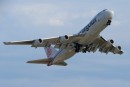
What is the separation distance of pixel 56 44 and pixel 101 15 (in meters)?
10.00

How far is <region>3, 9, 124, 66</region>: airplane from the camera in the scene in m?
129

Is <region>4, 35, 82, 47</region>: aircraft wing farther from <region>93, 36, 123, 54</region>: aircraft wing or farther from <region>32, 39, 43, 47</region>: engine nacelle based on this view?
<region>93, 36, 123, 54</region>: aircraft wing

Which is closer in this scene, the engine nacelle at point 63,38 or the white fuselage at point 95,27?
the white fuselage at point 95,27

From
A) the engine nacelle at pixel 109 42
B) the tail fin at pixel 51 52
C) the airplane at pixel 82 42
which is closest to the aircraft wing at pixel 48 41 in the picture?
the airplane at pixel 82 42

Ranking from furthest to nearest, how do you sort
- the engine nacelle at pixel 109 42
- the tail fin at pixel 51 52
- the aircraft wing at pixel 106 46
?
the tail fin at pixel 51 52
the engine nacelle at pixel 109 42
the aircraft wing at pixel 106 46

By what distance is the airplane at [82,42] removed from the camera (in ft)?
Result: 424

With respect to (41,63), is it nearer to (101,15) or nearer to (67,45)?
(67,45)

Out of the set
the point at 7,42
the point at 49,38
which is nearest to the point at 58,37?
the point at 49,38

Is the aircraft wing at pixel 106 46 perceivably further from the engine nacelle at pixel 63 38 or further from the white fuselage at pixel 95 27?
the engine nacelle at pixel 63 38

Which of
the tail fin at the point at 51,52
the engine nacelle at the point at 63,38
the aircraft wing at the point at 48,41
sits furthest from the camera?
the tail fin at the point at 51,52

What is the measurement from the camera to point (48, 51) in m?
152

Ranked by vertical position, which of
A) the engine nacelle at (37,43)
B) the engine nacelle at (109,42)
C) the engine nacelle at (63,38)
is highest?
the engine nacelle at (109,42)

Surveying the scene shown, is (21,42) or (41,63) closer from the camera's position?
(21,42)

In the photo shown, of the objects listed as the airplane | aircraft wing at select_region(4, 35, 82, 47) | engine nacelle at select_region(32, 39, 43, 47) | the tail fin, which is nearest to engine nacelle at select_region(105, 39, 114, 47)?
the airplane
